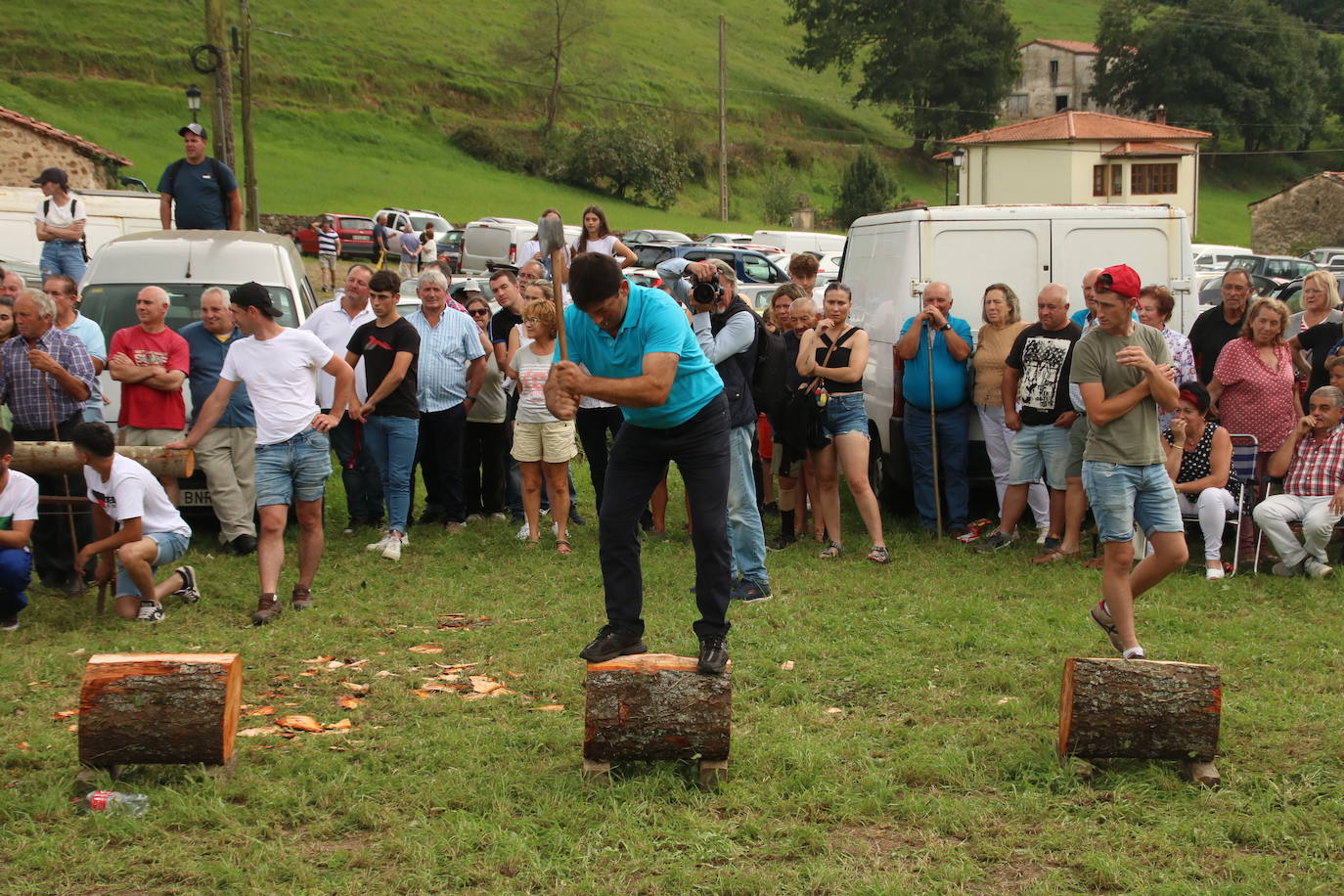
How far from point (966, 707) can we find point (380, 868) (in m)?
2.92

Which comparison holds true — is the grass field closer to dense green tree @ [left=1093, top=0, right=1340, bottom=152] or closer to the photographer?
the photographer

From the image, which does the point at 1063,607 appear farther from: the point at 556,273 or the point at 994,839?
the point at 556,273

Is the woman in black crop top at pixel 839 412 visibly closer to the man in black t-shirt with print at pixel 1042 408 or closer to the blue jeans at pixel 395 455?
the man in black t-shirt with print at pixel 1042 408

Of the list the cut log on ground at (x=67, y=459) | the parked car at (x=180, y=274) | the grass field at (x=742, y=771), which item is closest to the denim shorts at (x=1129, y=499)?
the grass field at (x=742, y=771)

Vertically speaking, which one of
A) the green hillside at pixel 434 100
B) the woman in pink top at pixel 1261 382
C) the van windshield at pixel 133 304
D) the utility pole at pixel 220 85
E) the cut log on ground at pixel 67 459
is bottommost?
the cut log on ground at pixel 67 459

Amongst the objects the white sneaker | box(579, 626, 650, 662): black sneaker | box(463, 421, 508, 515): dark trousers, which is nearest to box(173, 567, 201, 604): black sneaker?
the white sneaker

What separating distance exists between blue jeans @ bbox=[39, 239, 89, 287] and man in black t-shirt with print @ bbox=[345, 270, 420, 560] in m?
4.90

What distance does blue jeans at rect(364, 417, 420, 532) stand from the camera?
991 centimetres

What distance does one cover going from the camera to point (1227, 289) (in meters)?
9.82

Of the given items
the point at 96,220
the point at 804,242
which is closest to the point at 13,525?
the point at 96,220

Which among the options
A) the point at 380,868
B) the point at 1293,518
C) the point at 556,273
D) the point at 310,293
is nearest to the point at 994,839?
the point at 380,868

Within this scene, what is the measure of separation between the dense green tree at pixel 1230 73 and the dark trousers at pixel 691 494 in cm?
8384

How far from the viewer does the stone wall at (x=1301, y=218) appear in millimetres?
56062

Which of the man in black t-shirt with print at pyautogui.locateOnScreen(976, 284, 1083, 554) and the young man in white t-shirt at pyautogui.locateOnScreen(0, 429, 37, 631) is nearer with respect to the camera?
the young man in white t-shirt at pyautogui.locateOnScreen(0, 429, 37, 631)
